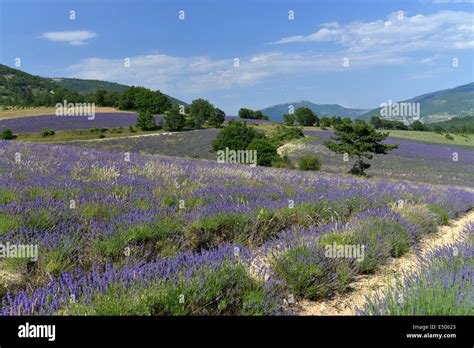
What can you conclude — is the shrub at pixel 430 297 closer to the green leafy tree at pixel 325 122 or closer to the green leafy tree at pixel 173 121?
the green leafy tree at pixel 173 121

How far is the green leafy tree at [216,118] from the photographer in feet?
185

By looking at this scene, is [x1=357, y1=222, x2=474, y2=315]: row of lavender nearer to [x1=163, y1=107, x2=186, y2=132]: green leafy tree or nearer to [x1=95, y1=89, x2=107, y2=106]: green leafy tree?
[x1=163, y1=107, x2=186, y2=132]: green leafy tree

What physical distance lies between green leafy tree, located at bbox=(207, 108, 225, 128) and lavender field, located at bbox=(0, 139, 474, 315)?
51678 mm

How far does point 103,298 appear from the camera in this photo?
6.64 ft

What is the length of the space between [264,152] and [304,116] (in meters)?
52.5

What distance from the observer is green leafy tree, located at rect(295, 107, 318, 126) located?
247 ft

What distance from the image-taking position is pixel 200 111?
56250 mm

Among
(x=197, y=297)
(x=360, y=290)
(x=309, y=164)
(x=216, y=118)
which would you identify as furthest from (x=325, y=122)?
(x=197, y=297)

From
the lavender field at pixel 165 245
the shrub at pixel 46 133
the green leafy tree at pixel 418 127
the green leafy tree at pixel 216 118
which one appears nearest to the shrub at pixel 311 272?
the lavender field at pixel 165 245

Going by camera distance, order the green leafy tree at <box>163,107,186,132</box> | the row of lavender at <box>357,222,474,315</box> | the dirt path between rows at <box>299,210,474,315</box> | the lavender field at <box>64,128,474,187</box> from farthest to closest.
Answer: the green leafy tree at <box>163,107,186,132</box>
the lavender field at <box>64,128,474,187</box>
the dirt path between rows at <box>299,210,474,315</box>
the row of lavender at <box>357,222,474,315</box>

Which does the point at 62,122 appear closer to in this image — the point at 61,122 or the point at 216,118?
the point at 61,122

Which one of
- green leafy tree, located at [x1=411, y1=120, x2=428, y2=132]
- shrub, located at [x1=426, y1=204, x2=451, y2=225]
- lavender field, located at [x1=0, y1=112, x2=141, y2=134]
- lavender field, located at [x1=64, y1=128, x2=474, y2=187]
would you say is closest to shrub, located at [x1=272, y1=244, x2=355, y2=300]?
shrub, located at [x1=426, y1=204, x2=451, y2=225]
